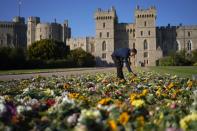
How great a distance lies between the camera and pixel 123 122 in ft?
17.5

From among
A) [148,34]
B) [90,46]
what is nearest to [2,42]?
[90,46]

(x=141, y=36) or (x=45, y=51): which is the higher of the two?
(x=141, y=36)

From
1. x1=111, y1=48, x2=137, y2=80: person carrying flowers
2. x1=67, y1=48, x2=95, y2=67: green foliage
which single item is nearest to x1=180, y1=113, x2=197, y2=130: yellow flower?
x1=111, y1=48, x2=137, y2=80: person carrying flowers

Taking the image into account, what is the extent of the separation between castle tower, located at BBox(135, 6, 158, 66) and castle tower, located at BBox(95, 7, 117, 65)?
6.70 metres

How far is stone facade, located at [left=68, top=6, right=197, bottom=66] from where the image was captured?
376 feet

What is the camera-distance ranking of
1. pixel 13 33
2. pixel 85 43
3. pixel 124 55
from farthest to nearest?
pixel 13 33 → pixel 85 43 → pixel 124 55

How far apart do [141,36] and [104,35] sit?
31.8ft

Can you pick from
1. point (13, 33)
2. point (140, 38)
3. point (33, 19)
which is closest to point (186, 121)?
point (140, 38)

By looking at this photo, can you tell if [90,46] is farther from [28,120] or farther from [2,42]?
[28,120]

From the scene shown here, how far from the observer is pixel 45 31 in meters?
133

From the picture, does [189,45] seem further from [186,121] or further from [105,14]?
[186,121]

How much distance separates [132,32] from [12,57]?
208 ft

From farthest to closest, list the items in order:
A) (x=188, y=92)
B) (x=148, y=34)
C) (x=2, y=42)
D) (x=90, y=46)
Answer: (x=2, y=42)
(x=90, y=46)
(x=148, y=34)
(x=188, y=92)

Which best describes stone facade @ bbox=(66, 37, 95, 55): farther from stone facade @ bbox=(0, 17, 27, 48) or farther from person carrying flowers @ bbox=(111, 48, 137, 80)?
person carrying flowers @ bbox=(111, 48, 137, 80)
